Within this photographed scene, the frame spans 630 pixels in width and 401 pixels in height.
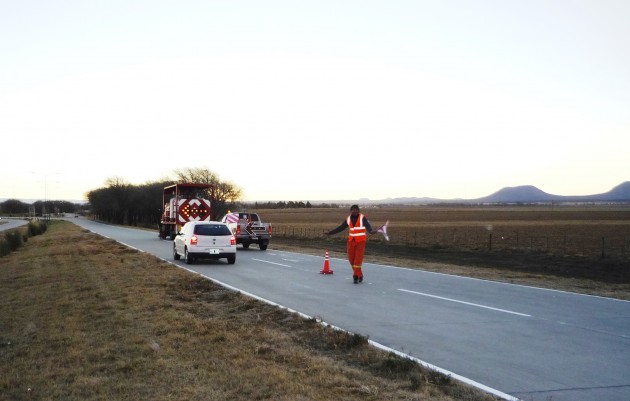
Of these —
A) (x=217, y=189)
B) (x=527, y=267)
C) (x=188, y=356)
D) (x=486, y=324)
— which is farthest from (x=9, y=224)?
(x=188, y=356)

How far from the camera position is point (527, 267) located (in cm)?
2762

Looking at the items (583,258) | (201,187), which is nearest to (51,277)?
(201,187)

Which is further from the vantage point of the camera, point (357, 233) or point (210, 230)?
point (210, 230)

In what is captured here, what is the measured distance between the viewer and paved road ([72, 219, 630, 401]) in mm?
7199

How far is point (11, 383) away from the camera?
7105 millimetres

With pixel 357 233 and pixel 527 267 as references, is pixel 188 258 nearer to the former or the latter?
pixel 357 233

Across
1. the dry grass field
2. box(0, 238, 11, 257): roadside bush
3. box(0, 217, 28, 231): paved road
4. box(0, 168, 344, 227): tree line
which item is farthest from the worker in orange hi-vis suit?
box(0, 217, 28, 231): paved road

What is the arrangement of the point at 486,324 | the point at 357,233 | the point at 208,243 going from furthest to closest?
1. the point at 208,243
2. the point at 357,233
3. the point at 486,324

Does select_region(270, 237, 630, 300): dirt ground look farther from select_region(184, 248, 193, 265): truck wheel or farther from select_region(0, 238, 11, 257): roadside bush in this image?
select_region(0, 238, 11, 257): roadside bush

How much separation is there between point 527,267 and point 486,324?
1822 cm

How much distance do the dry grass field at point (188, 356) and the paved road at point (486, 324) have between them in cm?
86

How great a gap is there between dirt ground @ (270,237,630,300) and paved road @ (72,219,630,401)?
190cm

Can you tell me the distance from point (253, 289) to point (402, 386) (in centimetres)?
929

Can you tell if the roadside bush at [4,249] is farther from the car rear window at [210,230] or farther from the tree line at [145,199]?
the tree line at [145,199]
